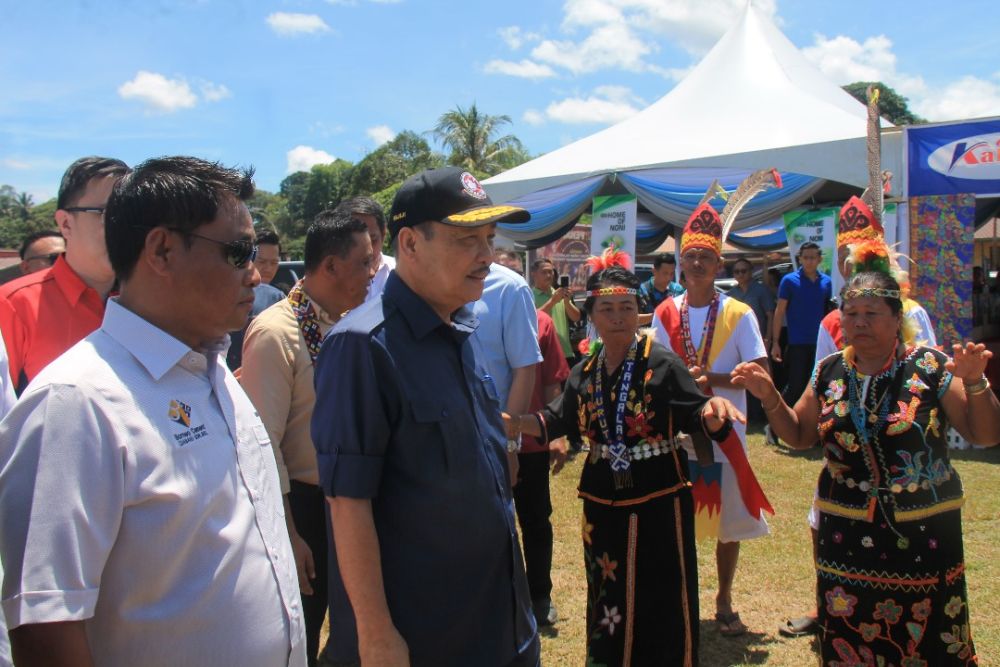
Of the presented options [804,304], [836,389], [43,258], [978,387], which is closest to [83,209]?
[43,258]

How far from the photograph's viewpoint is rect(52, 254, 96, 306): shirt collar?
248 centimetres

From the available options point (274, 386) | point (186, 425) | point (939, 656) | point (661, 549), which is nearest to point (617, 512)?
point (661, 549)

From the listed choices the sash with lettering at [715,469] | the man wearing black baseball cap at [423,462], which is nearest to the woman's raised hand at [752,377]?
the sash with lettering at [715,469]

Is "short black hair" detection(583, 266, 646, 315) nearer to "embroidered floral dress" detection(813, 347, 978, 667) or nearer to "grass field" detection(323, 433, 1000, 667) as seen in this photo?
"embroidered floral dress" detection(813, 347, 978, 667)

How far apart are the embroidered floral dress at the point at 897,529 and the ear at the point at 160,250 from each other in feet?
8.28

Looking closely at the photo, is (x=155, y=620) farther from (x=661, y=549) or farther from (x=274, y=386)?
(x=661, y=549)

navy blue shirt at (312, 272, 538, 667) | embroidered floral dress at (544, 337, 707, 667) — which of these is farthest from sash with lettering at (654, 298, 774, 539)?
navy blue shirt at (312, 272, 538, 667)

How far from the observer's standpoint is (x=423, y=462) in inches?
67.8

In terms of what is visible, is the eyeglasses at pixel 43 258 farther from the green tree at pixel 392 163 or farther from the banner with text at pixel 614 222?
the green tree at pixel 392 163

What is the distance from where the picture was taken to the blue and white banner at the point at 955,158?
310 inches

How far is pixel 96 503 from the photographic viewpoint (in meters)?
1.20

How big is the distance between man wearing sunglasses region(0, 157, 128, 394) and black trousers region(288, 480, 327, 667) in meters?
0.96

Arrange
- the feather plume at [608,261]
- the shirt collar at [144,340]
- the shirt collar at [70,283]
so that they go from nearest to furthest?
the shirt collar at [144,340] < the shirt collar at [70,283] < the feather plume at [608,261]

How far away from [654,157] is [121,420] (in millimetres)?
10833
